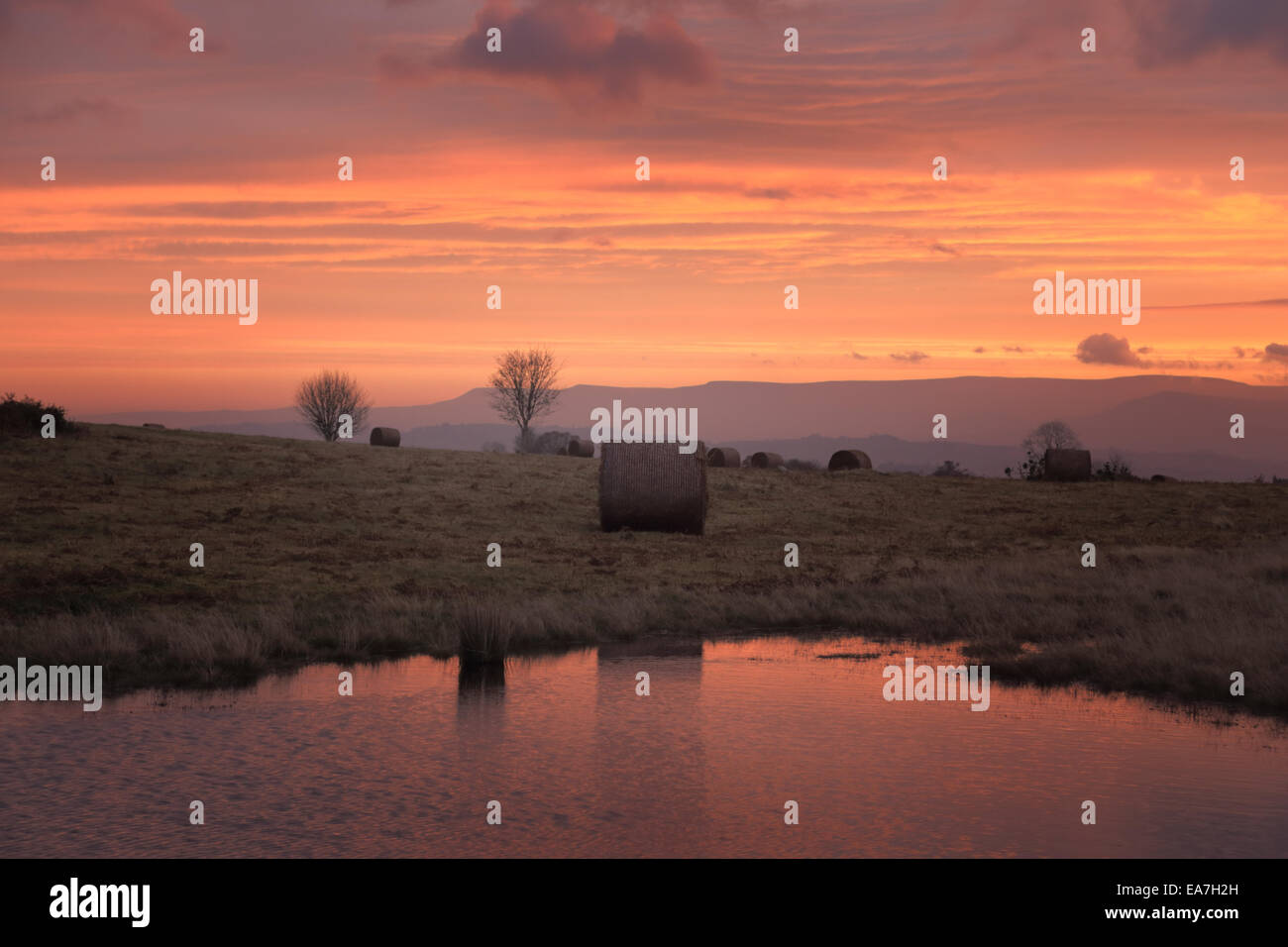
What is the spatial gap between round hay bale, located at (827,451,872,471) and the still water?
38882 mm

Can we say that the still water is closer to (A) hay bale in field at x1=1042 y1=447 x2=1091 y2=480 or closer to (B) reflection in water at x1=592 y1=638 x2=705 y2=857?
(B) reflection in water at x1=592 y1=638 x2=705 y2=857

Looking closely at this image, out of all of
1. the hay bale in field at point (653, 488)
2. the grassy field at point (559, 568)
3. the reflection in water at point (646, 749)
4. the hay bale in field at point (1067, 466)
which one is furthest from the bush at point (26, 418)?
the hay bale in field at point (1067, 466)

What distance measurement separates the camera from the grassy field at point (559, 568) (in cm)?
1592

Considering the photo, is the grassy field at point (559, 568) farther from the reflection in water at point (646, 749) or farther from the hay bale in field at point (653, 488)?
the reflection in water at point (646, 749)

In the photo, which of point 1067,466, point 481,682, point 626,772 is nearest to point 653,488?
point 481,682

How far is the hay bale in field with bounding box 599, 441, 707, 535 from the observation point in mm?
31453

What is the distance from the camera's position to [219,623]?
1698cm

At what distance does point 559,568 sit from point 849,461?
30.5 metres

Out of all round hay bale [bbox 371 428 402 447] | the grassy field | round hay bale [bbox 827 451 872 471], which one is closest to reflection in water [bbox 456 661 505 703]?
the grassy field

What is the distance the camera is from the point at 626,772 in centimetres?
1083

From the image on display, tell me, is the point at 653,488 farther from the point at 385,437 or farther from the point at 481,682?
the point at 385,437
